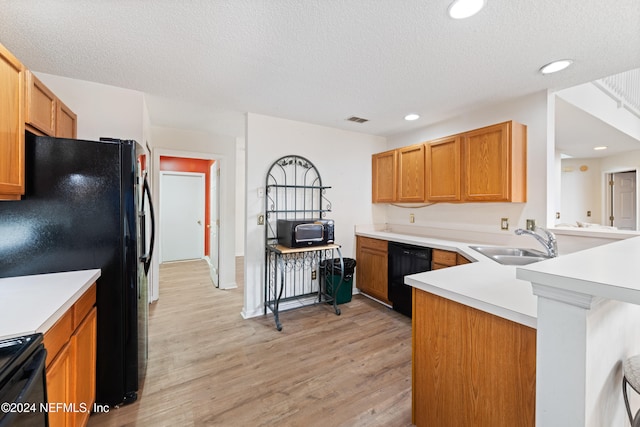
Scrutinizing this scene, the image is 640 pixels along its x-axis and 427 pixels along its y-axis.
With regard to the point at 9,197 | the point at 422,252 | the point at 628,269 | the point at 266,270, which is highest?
the point at 9,197

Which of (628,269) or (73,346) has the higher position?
(628,269)

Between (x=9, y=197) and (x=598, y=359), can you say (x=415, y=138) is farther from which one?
(x=9, y=197)

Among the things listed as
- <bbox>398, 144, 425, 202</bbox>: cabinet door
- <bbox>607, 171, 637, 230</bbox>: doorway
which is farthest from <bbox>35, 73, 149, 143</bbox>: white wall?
<bbox>607, 171, 637, 230</bbox>: doorway

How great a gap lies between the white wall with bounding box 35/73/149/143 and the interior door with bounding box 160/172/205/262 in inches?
136

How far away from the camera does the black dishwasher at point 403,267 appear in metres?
2.83

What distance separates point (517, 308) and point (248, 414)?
164cm

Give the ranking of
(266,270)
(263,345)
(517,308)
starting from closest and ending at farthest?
(517,308), (263,345), (266,270)

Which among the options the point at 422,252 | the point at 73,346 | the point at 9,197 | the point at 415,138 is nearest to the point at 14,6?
the point at 9,197

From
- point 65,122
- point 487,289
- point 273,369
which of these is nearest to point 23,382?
point 273,369

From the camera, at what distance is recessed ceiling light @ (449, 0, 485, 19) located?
134 centimetres

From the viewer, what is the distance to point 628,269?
0.84 meters

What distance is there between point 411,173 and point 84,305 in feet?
10.9

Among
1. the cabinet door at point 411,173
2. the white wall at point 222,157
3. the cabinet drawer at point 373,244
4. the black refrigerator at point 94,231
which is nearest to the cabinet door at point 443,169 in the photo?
the cabinet door at point 411,173

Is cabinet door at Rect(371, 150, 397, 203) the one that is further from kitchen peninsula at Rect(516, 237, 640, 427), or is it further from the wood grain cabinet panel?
kitchen peninsula at Rect(516, 237, 640, 427)
